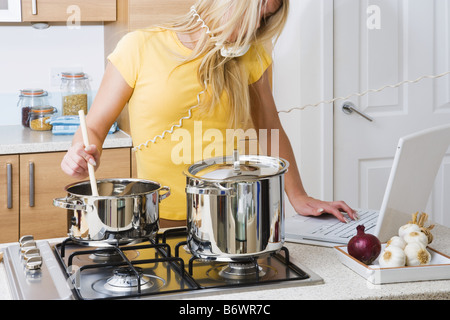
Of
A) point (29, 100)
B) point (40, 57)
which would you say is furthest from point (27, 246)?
point (40, 57)

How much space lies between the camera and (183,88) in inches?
63.6

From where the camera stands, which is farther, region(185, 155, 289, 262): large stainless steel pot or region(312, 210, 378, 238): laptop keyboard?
region(312, 210, 378, 238): laptop keyboard

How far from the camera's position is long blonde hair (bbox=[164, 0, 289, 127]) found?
4.91ft

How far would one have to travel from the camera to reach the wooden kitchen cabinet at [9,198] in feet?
7.93

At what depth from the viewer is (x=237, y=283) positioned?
106 cm

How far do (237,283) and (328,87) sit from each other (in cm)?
184

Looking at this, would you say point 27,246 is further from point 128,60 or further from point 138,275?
point 128,60

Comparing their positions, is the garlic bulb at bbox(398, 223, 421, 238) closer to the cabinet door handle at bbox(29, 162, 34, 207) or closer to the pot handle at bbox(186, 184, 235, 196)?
the pot handle at bbox(186, 184, 235, 196)

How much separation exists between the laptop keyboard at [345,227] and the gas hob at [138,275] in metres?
0.18

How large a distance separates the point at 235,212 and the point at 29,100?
6.58 feet

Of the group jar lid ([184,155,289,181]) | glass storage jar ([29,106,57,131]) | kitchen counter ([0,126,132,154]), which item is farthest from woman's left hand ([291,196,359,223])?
glass storage jar ([29,106,57,131])

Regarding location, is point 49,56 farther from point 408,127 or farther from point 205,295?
point 205,295

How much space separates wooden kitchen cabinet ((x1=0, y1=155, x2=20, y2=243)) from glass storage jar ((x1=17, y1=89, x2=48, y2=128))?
1.40 feet
